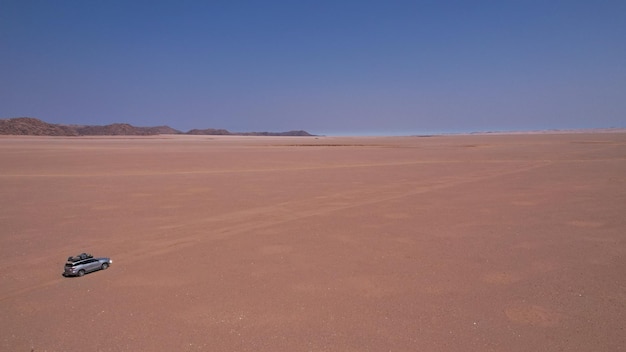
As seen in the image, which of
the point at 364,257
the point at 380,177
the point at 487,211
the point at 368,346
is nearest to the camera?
the point at 368,346

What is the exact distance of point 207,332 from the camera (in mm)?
4223

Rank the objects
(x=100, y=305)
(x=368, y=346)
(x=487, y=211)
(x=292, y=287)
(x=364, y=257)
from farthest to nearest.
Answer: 1. (x=487, y=211)
2. (x=364, y=257)
3. (x=292, y=287)
4. (x=100, y=305)
5. (x=368, y=346)

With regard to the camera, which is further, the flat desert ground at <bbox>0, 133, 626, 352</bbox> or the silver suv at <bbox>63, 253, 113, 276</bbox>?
the silver suv at <bbox>63, 253, 113, 276</bbox>

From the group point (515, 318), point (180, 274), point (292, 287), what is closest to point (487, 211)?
point (515, 318)

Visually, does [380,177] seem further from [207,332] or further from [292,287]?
[207,332]

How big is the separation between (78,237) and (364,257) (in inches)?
235

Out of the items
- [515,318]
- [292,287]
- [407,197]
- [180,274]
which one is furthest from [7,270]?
[407,197]

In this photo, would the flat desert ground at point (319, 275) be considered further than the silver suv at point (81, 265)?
No

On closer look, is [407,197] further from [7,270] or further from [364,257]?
[7,270]

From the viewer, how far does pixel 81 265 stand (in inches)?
225

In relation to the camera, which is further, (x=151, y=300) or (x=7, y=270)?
(x=7, y=270)

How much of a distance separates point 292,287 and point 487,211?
6787 mm

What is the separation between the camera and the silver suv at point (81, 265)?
223 inches

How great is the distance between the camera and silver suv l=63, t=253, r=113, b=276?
5676 mm
